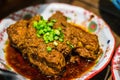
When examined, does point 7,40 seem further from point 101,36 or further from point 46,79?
point 101,36

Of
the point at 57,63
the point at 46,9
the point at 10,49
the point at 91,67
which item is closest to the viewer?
the point at 57,63

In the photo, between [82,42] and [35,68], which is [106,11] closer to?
[82,42]

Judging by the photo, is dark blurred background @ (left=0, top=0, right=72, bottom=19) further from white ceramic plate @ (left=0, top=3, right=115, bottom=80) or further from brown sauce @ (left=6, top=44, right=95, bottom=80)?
brown sauce @ (left=6, top=44, right=95, bottom=80)

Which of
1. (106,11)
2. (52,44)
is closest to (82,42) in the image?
(52,44)

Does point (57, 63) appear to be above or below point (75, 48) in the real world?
below

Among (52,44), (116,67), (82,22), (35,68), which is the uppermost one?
(82,22)

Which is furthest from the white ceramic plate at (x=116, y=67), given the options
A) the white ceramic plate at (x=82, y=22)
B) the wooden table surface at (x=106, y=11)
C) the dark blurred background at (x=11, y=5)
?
the dark blurred background at (x=11, y=5)

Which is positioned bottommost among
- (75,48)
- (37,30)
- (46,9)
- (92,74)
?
(92,74)

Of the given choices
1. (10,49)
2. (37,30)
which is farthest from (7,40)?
(37,30)
